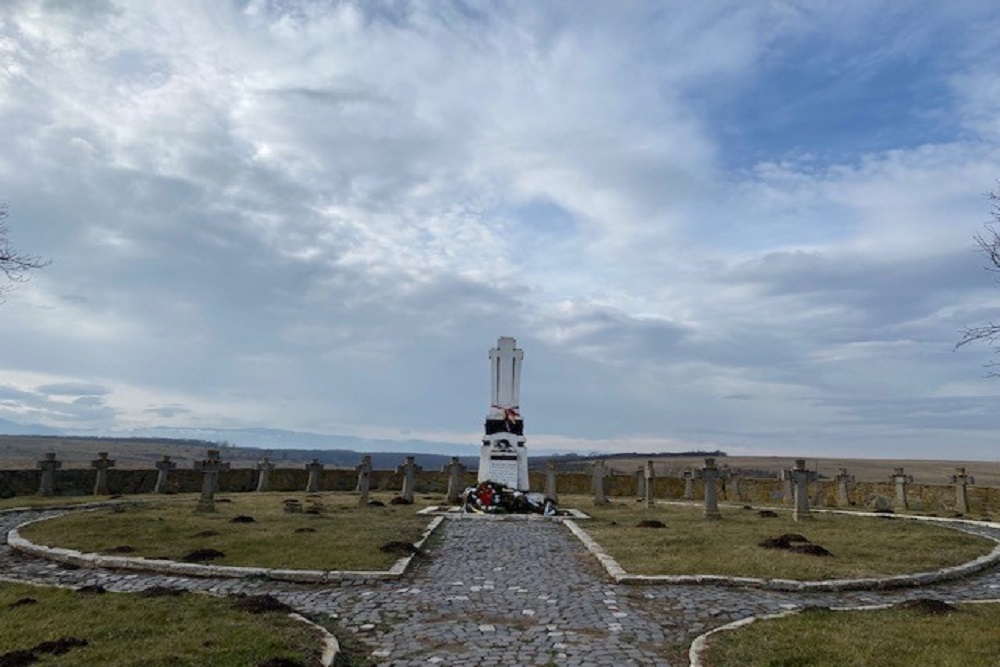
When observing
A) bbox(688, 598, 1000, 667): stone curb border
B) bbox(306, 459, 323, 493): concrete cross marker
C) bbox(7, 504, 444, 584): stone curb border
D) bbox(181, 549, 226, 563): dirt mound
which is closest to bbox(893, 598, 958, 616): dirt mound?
bbox(688, 598, 1000, 667): stone curb border

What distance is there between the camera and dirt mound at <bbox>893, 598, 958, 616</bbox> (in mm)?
10225

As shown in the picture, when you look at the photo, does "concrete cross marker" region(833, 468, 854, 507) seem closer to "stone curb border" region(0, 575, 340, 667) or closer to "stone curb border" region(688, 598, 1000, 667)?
"stone curb border" region(688, 598, 1000, 667)

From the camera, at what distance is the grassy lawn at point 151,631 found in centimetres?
776

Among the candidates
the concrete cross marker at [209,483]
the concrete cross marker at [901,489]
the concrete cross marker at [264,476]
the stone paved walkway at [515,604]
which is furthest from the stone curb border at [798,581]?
the concrete cross marker at [264,476]

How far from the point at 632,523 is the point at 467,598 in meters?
12.3

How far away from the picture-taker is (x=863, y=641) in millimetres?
8688

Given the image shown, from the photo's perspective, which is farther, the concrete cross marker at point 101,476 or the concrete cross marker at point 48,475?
the concrete cross marker at point 101,476

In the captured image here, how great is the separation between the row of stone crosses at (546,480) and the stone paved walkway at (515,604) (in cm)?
925

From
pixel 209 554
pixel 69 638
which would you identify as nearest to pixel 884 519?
pixel 209 554

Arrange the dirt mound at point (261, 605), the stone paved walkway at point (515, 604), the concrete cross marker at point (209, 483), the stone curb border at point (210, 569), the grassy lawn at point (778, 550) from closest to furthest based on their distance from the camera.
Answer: the stone paved walkway at point (515, 604) → the dirt mound at point (261, 605) → the stone curb border at point (210, 569) → the grassy lawn at point (778, 550) → the concrete cross marker at point (209, 483)

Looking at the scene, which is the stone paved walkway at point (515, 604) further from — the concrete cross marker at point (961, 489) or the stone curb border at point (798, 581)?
the concrete cross marker at point (961, 489)

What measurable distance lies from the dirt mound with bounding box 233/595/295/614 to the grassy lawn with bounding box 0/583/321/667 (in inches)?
4.9

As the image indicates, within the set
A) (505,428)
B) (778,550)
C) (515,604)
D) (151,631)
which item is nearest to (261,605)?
(151,631)

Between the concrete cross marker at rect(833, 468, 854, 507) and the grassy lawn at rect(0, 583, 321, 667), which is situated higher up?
the concrete cross marker at rect(833, 468, 854, 507)
